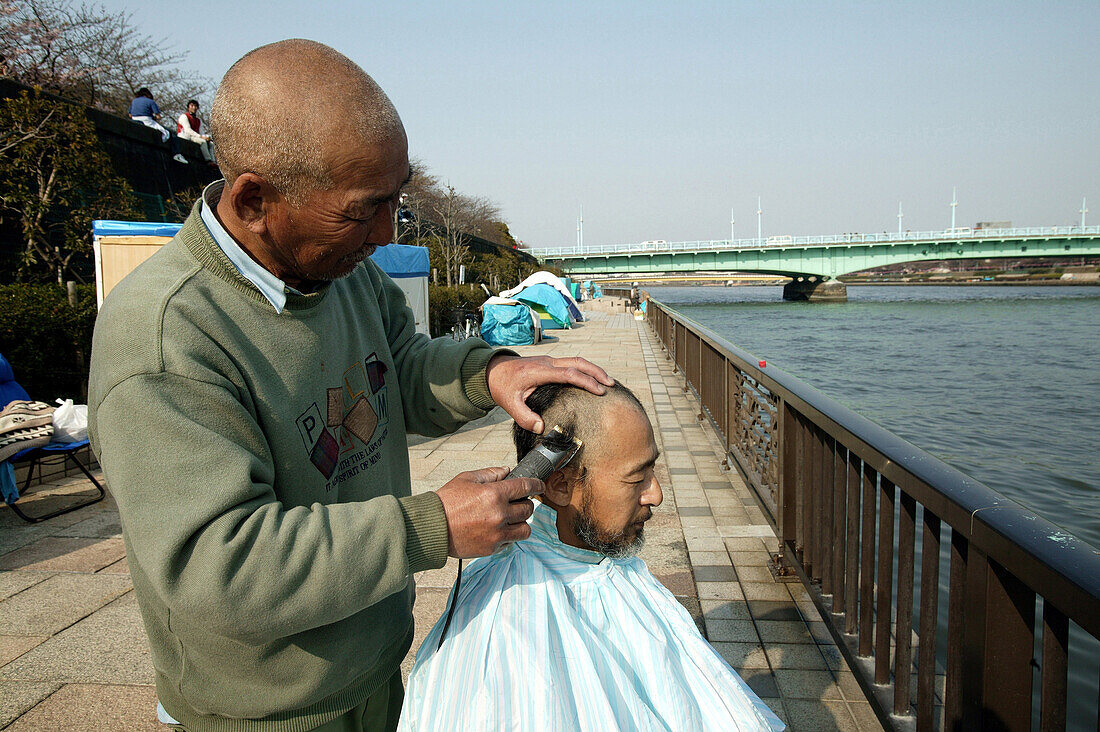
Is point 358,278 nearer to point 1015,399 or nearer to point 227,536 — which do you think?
point 227,536

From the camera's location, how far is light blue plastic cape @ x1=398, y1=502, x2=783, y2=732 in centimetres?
134

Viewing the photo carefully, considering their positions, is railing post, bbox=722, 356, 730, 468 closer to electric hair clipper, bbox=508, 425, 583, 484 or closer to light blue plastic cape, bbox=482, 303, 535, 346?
electric hair clipper, bbox=508, 425, 583, 484

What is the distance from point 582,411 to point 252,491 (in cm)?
91

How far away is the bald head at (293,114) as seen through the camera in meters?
1.15

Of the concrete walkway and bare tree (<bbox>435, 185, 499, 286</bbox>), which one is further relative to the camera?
bare tree (<bbox>435, 185, 499, 286</bbox>)

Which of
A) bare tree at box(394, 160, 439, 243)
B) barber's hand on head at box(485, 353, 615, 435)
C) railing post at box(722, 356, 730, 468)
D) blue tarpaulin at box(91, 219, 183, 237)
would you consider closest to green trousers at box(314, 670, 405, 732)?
barber's hand on head at box(485, 353, 615, 435)

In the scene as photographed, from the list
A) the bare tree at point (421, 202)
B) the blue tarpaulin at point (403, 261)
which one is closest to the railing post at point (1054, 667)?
the blue tarpaulin at point (403, 261)

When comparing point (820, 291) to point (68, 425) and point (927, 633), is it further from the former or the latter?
point (927, 633)

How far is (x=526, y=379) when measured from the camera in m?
1.67

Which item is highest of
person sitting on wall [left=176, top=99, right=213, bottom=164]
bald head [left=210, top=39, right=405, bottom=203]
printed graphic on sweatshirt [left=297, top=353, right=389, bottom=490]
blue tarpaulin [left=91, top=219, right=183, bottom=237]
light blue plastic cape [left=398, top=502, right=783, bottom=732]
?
person sitting on wall [left=176, top=99, right=213, bottom=164]

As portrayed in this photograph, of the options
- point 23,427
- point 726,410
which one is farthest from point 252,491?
point 726,410

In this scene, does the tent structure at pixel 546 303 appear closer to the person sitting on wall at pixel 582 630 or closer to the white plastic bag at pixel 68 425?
the white plastic bag at pixel 68 425

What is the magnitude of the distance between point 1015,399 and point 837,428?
13248 millimetres

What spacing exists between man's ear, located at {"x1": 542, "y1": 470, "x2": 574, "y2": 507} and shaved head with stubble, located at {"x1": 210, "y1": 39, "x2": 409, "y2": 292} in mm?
841
